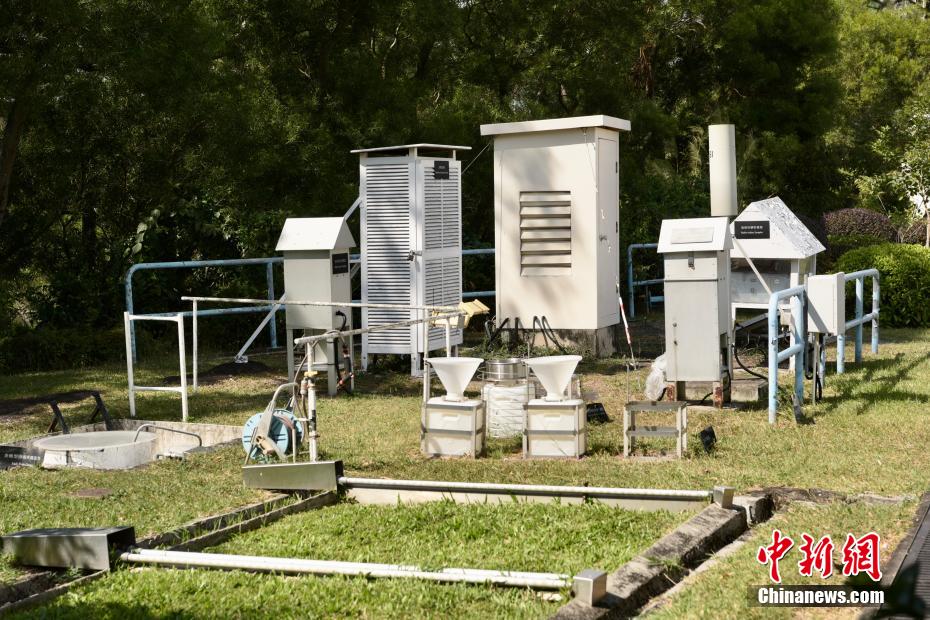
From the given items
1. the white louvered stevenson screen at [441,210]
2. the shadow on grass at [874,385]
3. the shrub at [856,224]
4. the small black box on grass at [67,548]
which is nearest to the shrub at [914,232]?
the shrub at [856,224]

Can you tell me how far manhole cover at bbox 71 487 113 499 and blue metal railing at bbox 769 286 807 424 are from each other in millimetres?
4778

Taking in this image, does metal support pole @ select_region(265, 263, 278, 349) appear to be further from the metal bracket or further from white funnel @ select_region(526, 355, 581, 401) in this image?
white funnel @ select_region(526, 355, 581, 401)

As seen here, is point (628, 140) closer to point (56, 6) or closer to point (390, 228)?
point (390, 228)

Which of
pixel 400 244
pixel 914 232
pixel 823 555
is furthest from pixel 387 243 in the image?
pixel 914 232

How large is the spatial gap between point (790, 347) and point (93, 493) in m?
5.35

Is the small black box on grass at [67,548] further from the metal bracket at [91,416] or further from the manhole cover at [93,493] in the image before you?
the metal bracket at [91,416]

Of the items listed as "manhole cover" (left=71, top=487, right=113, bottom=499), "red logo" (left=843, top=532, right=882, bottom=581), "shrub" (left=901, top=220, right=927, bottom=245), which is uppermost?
"shrub" (left=901, top=220, right=927, bottom=245)

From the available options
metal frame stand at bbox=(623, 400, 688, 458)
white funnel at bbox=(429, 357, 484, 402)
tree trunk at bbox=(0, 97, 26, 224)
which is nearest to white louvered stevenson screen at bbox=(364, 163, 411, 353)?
tree trunk at bbox=(0, 97, 26, 224)

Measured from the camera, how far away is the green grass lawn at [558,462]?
20.5 feet

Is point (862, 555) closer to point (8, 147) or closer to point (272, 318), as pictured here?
point (272, 318)

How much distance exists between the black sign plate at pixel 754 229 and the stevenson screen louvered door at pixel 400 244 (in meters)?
3.18

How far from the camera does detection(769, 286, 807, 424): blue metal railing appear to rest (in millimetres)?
8289

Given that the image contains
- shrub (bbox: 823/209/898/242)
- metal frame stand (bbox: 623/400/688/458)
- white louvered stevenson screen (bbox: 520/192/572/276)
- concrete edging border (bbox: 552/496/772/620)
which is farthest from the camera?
shrub (bbox: 823/209/898/242)

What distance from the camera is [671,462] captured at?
7133mm
